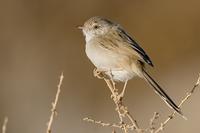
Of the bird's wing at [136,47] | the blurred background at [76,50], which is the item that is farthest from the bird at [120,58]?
the blurred background at [76,50]

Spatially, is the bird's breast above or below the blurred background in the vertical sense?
below

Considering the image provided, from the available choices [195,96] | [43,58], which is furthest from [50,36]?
[195,96]

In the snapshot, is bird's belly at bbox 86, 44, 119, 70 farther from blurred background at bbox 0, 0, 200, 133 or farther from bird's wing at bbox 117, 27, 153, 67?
blurred background at bbox 0, 0, 200, 133

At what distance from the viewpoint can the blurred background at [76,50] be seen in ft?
42.2

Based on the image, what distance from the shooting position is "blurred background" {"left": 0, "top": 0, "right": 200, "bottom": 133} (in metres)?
12.9

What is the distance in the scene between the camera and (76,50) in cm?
1344

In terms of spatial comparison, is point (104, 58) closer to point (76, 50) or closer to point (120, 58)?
point (120, 58)

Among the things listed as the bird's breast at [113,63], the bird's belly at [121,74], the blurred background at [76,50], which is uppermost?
the blurred background at [76,50]

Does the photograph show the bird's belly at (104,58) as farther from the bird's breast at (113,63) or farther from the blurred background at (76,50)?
the blurred background at (76,50)

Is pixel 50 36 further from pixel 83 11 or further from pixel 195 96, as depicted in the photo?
pixel 195 96

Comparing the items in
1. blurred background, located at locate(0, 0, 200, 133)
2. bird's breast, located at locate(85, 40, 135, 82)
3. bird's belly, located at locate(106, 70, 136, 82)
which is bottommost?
bird's belly, located at locate(106, 70, 136, 82)

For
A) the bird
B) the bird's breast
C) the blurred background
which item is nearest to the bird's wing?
the bird

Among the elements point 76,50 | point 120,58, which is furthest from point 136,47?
point 76,50

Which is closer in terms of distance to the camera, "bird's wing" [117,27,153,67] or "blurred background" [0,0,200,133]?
"bird's wing" [117,27,153,67]
